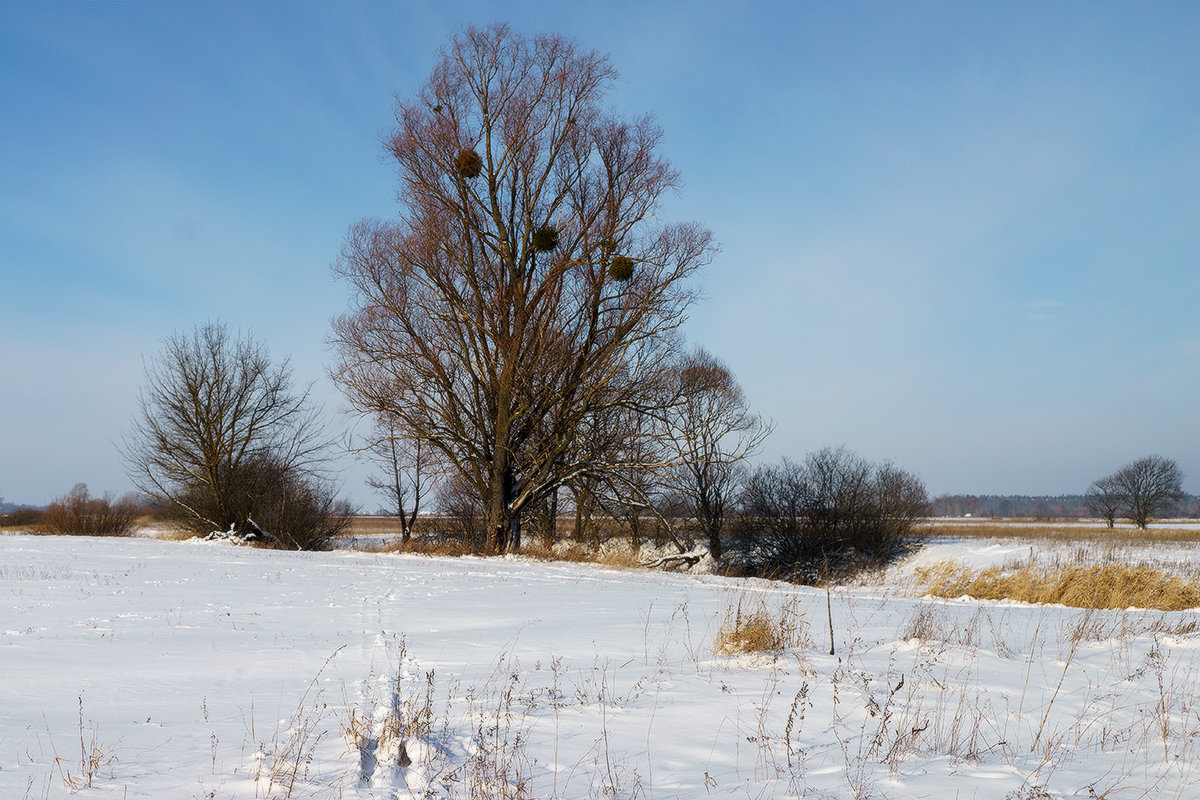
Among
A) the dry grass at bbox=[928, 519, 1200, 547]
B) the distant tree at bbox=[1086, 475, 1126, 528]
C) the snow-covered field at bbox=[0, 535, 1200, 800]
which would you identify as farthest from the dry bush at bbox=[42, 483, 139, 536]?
the distant tree at bbox=[1086, 475, 1126, 528]

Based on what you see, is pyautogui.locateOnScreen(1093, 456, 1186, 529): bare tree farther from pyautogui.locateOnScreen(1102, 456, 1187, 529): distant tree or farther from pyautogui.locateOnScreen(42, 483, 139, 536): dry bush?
pyautogui.locateOnScreen(42, 483, 139, 536): dry bush

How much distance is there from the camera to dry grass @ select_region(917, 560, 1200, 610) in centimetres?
1176

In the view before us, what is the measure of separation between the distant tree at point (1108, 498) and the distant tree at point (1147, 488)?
→ 122 mm

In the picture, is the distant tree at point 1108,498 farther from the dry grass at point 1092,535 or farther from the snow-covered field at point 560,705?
the snow-covered field at point 560,705

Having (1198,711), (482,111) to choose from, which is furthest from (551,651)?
(482,111)

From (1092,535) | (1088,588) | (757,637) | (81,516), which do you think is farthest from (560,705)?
(1092,535)

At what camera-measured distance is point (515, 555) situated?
59.1 feet

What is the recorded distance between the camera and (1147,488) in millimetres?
50219

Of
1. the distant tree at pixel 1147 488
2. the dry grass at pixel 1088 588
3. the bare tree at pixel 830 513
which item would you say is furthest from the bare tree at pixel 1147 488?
the dry grass at pixel 1088 588

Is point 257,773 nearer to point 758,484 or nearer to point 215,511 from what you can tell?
point 215,511

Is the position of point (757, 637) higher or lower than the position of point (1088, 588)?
higher

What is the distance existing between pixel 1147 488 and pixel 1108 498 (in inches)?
96.5

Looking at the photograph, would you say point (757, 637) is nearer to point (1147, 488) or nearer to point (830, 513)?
point (830, 513)

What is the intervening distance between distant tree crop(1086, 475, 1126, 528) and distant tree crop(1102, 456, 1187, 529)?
0.40ft
